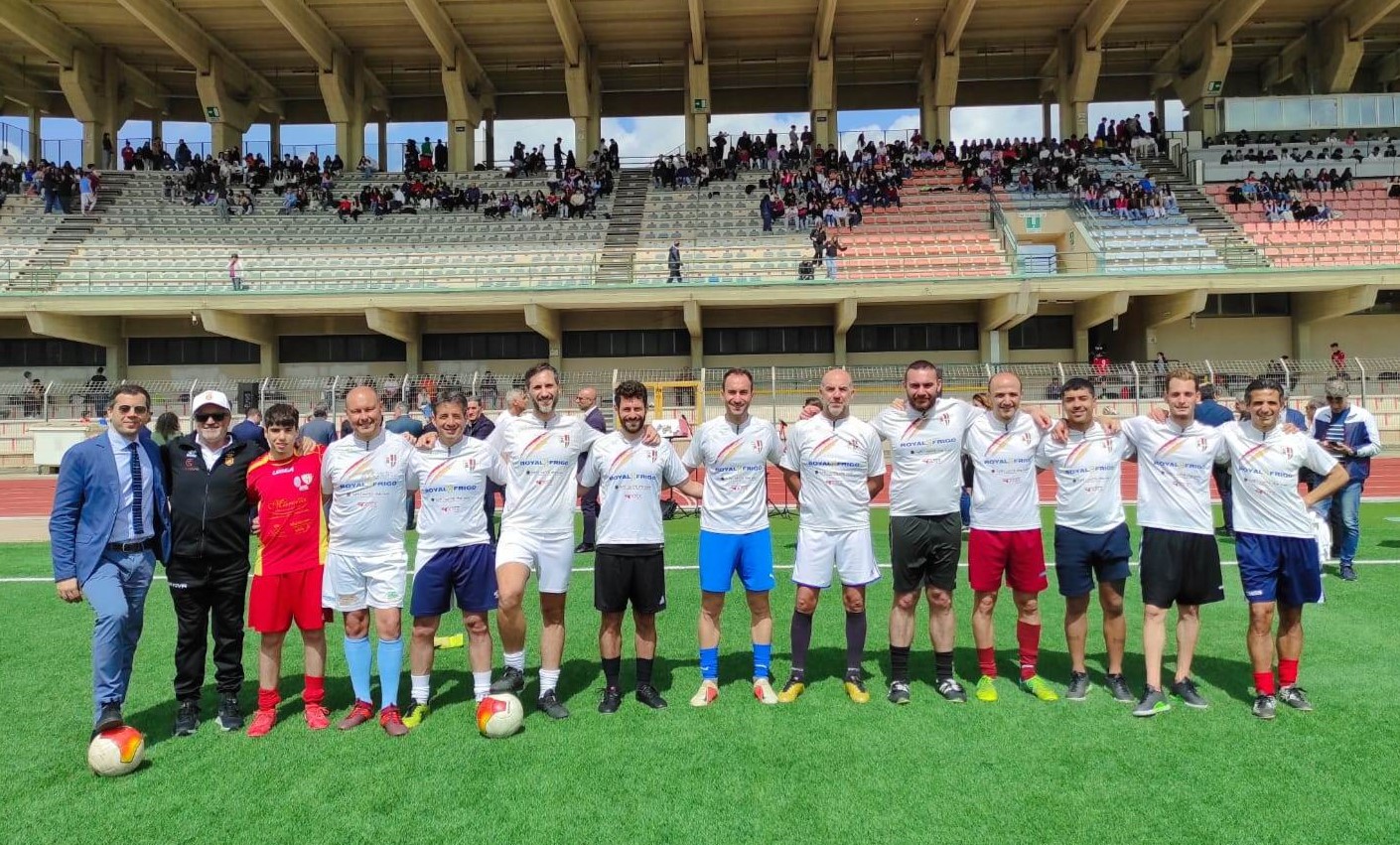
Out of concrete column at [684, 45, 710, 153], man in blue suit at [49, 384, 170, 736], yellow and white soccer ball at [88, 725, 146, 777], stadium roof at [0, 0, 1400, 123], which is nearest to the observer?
yellow and white soccer ball at [88, 725, 146, 777]

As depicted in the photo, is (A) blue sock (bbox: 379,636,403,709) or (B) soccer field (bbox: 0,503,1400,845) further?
(A) blue sock (bbox: 379,636,403,709)

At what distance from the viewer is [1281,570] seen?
4.93m

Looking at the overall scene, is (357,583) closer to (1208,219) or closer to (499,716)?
(499,716)

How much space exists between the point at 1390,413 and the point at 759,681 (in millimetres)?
22710

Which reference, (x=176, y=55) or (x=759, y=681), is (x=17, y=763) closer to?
(x=759, y=681)

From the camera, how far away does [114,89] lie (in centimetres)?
3369

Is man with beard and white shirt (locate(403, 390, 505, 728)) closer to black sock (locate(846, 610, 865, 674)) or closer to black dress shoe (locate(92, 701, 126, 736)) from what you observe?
black dress shoe (locate(92, 701, 126, 736))

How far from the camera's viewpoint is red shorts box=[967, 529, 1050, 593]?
5.15 metres

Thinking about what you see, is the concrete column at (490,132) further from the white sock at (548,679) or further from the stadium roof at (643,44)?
the white sock at (548,679)

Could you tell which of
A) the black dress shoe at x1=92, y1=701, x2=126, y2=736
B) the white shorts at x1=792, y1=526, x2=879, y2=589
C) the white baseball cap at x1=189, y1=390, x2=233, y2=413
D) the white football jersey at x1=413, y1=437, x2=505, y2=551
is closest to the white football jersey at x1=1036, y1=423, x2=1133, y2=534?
the white shorts at x1=792, y1=526, x2=879, y2=589

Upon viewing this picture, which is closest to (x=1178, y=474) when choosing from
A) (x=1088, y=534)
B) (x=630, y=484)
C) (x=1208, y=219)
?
(x=1088, y=534)

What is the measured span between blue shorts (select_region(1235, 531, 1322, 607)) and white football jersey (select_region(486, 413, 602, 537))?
4.03 m

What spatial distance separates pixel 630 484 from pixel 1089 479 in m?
2.79

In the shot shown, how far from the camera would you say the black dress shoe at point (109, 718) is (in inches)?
168
